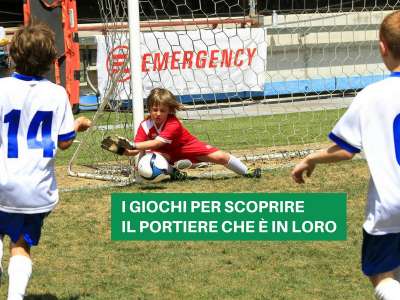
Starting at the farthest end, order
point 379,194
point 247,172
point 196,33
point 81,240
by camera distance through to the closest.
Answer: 1. point 196,33
2. point 247,172
3. point 81,240
4. point 379,194

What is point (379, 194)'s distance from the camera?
282 centimetres

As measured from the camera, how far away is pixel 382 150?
281 centimetres

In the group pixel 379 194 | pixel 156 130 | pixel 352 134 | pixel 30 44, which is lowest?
pixel 156 130

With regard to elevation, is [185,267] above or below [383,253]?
below

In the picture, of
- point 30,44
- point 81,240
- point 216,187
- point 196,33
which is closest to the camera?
point 30,44

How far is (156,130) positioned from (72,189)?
3.03 ft

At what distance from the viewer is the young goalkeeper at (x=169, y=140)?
22.0ft

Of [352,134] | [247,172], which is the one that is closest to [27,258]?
[352,134]

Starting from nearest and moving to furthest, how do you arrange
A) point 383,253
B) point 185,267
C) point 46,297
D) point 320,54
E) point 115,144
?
1. point 383,253
2. point 46,297
3. point 185,267
4. point 115,144
5. point 320,54

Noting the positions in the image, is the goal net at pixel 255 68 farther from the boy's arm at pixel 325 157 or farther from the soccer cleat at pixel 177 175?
the boy's arm at pixel 325 157

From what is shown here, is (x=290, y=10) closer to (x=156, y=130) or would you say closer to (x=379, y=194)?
(x=156, y=130)

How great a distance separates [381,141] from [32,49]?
1.56 meters

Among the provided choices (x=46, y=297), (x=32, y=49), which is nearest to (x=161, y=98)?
(x=46, y=297)

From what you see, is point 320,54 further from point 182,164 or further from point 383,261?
point 383,261
